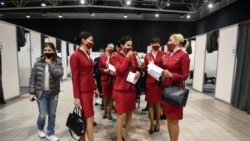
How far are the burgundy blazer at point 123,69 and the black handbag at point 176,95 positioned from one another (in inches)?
19.9

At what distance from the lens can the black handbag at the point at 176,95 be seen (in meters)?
2.30

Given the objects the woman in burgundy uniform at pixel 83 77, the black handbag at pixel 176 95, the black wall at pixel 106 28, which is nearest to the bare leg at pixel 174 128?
the black handbag at pixel 176 95

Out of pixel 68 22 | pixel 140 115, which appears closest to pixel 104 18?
pixel 68 22

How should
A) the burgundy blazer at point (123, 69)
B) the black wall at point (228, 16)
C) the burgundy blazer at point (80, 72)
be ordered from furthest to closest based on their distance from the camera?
the black wall at point (228, 16), the burgundy blazer at point (123, 69), the burgundy blazer at point (80, 72)

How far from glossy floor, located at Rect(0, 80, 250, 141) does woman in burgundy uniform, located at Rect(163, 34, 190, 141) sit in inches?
35.2

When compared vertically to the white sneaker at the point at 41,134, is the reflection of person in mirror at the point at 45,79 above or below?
above

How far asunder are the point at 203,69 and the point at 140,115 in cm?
385

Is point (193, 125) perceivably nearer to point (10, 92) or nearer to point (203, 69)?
point (203, 69)

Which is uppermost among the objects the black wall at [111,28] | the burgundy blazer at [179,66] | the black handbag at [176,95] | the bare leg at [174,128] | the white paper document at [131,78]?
the black wall at [111,28]

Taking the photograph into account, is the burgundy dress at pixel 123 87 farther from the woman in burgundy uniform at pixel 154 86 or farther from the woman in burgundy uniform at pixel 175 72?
the woman in burgundy uniform at pixel 154 86

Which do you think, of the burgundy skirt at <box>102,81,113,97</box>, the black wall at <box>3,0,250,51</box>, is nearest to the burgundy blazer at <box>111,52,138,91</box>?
the burgundy skirt at <box>102,81,113,97</box>

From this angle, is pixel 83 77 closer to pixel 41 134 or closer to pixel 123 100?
pixel 123 100

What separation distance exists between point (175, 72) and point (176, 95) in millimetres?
275

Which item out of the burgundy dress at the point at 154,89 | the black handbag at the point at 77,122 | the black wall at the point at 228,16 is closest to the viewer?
the black handbag at the point at 77,122
